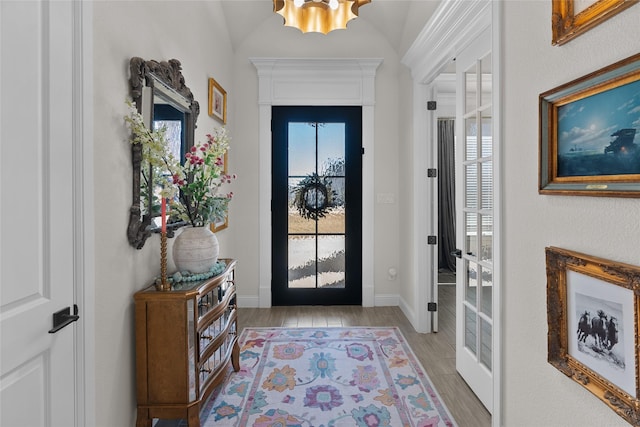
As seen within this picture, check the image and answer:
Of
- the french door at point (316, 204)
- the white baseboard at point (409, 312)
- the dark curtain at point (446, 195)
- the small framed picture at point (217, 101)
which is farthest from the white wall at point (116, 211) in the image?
the dark curtain at point (446, 195)

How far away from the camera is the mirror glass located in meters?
1.68

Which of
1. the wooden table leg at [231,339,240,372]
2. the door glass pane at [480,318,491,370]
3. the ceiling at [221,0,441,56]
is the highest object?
the ceiling at [221,0,441,56]

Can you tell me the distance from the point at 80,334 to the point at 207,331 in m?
0.69

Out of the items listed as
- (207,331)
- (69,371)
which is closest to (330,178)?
(207,331)

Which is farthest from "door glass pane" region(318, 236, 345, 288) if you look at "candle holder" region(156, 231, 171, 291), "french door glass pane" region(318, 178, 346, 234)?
"candle holder" region(156, 231, 171, 291)

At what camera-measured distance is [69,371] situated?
1251mm

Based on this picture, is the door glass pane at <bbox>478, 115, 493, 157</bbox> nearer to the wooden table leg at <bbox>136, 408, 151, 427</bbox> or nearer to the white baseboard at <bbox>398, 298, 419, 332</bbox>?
the white baseboard at <bbox>398, 298, 419, 332</bbox>

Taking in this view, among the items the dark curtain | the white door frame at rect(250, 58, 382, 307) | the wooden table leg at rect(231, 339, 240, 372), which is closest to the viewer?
the wooden table leg at rect(231, 339, 240, 372)

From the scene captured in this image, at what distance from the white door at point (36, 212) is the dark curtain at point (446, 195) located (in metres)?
5.03

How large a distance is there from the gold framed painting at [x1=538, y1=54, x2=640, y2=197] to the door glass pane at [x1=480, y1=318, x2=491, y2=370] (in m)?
1.07

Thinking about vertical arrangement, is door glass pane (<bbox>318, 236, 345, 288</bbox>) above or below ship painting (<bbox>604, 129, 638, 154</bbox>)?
below

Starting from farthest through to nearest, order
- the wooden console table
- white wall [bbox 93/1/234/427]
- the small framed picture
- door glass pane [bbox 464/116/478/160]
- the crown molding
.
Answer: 1. the small framed picture
2. door glass pane [bbox 464/116/478/160]
3. the crown molding
4. the wooden console table
5. white wall [bbox 93/1/234/427]

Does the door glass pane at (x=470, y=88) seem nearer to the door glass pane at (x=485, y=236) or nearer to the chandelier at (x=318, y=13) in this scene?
the door glass pane at (x=485, y=236)

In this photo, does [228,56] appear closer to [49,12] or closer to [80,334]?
[49,12]
